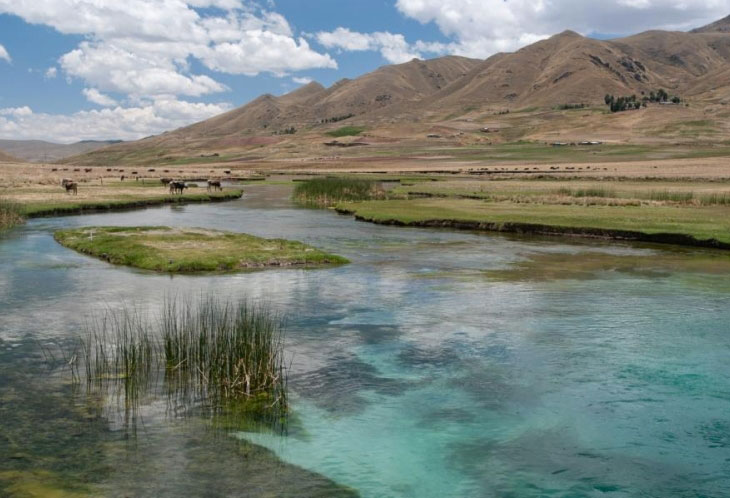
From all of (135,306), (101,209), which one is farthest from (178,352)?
(101,209)

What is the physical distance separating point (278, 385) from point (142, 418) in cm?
319

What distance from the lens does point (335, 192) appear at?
71312 mm

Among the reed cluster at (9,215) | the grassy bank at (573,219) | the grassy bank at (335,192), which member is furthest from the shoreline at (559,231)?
the reed cluster at (9,215)

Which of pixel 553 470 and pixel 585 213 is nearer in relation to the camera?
pixel 553 470

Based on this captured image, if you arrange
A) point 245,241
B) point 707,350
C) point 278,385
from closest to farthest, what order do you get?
point 278,385 < point 707,350 < point 245,241

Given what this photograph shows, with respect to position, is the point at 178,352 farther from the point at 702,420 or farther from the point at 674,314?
the point at 674,314

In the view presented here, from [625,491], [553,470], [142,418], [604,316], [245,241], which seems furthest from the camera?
[245,241]

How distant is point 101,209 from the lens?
59.4 meters

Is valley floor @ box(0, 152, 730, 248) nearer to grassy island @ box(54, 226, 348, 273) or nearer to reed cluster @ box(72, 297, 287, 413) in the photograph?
grassy island @ box(54, 226, 348, 273)

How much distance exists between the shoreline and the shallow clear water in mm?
5002

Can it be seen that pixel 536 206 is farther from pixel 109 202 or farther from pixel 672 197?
pixel 109 202

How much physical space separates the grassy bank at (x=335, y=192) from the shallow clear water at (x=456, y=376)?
36060 millimetres

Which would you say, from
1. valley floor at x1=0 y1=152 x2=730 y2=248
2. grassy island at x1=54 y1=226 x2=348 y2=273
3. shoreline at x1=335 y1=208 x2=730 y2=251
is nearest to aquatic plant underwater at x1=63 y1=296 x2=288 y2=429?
grassy island at x1=54 y1=226 x2=348 y2=273

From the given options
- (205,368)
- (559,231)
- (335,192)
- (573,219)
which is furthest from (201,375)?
(335,192)
